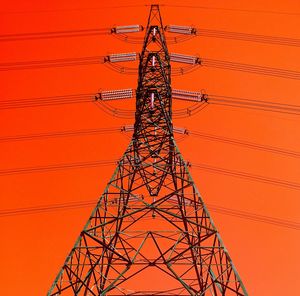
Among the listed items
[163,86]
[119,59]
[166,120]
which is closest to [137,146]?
[166,120]

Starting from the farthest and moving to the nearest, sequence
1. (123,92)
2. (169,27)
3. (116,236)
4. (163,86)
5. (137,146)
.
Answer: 1. (169,27)
2. (123,92)
3. (163,86)
4. (137,146)
5. (116,236)

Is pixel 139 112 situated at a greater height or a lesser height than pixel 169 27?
lesser

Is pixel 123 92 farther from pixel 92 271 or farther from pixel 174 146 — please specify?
pixel 92 271

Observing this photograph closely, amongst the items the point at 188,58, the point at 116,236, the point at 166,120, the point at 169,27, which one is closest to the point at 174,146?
the point at 166,120

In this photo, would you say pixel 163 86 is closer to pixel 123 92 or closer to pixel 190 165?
pixel 123 92

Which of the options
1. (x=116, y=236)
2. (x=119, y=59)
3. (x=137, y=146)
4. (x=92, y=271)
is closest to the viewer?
(x=92, y=271)

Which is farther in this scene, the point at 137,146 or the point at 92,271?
the point at 137,146

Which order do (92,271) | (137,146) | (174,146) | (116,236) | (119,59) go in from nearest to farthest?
(92,271), (116,236), (174,146), (137,146), (119,59)

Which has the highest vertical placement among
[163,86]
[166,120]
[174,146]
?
[163,86]

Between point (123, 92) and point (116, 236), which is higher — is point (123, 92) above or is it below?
above
